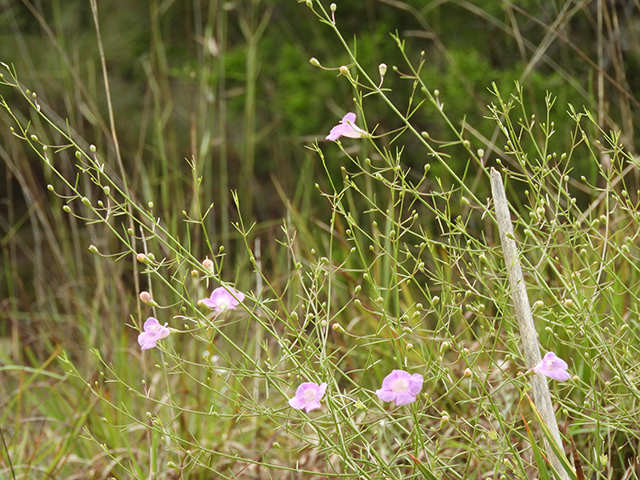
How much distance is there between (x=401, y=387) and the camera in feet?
2.48

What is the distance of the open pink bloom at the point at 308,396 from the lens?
0.76 meters

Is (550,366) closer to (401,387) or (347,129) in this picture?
(401,387)

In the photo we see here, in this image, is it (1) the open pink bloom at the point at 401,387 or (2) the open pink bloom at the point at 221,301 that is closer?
(1) the open pink bloom at the point at 401,387

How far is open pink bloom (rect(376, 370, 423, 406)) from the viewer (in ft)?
2.45

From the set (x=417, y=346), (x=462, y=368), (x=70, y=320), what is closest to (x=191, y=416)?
(x=417, y=346)

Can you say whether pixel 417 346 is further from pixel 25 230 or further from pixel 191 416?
pixel 25 230

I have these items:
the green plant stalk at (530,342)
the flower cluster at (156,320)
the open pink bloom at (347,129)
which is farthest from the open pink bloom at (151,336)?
the green plant stalk at (530,342)

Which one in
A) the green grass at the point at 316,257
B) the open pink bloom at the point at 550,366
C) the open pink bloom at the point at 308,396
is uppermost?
the open pink bloom at the point at 550,366

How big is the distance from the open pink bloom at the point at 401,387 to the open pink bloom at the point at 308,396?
2.6 inches

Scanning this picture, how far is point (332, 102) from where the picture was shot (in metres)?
3.79

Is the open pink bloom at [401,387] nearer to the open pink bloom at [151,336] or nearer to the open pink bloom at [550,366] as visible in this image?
the open pink bloom at [550,366]

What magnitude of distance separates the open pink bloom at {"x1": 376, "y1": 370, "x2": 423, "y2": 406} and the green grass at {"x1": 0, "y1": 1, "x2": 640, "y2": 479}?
5 centimetres

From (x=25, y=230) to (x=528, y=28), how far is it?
4.15 m

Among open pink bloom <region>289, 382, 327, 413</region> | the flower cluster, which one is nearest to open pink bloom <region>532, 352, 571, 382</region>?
open pink bloom <region>289, 382, 327, 413</region>
